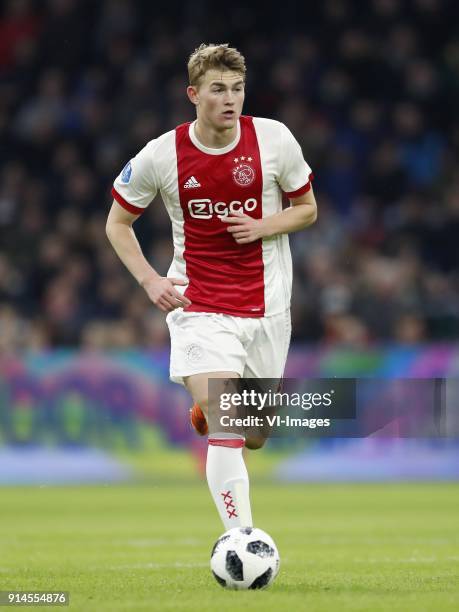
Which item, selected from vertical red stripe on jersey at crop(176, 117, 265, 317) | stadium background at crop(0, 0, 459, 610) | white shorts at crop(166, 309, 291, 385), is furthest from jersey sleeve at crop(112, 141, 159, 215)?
stadium background at crop(0, 0, 459, 610)

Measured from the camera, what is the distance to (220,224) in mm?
6422

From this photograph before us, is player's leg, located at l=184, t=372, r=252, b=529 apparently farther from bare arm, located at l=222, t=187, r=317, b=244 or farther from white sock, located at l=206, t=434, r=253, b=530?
bare arm, located at l=222, t=187, r=317, b=244

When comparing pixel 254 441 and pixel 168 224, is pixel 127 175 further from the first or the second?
pixel 168 224

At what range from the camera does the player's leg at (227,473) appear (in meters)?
6.03

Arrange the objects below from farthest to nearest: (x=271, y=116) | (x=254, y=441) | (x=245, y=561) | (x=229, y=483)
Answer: (x=271, y=116)
(x=254, y=441)
(x=229, y=483)
(x=245, y=561)

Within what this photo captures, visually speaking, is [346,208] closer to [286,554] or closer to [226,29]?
[226,29]

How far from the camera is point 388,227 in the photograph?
16219 mm

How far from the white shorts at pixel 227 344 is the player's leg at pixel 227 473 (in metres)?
0.10

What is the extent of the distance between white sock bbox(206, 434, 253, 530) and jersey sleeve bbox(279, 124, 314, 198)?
123 centimetres

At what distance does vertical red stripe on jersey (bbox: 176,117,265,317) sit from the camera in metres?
6.38

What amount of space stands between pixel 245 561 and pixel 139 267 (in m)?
1.52

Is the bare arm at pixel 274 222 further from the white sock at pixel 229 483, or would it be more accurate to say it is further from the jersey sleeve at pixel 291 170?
the white sock at pixel 229 483

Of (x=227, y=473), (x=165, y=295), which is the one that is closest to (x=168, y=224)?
(x=165, y=295)

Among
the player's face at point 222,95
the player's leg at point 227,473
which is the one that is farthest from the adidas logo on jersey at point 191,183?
the player's leg at point 227,473
